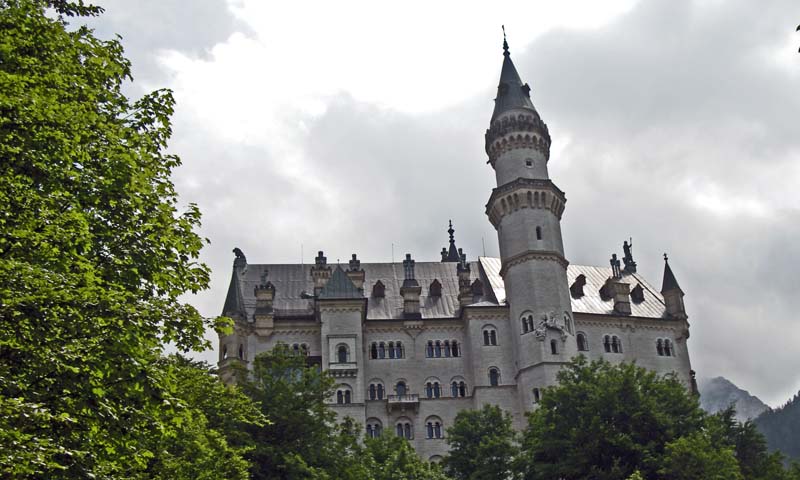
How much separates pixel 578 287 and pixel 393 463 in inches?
1526

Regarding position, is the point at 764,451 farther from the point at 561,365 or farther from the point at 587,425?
the point at 587,425

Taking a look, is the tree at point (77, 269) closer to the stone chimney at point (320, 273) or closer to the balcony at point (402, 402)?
the balcony at point (402, 402)

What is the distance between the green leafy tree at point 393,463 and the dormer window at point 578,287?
109ft

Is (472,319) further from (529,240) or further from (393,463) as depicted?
(393,463)

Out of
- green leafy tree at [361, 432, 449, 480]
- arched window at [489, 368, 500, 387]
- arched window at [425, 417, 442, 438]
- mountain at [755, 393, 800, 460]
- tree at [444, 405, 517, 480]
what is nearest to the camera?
green leafy tree at [361, 432, 449, 480]

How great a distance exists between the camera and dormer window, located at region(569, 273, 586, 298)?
78.9 meters

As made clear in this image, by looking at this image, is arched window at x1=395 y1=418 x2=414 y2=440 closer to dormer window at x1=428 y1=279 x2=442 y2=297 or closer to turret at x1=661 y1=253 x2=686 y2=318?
dormer window at x1=428 y1=279 x2=442 y2=297

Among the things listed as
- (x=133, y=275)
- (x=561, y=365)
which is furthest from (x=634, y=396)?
(x=133, y=275)

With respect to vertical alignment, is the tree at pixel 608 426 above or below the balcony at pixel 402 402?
below

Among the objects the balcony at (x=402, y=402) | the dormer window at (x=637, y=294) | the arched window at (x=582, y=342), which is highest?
the dormer window at (x=637, y=294)

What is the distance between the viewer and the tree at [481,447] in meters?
49.5

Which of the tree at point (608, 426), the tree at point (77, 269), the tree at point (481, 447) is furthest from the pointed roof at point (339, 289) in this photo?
the tree at point (77, 269)

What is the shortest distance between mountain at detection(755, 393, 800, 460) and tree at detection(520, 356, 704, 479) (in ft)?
349

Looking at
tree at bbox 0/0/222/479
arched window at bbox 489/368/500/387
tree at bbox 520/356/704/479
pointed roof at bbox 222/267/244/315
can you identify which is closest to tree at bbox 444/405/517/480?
tree at bbox 520/356/704/479
